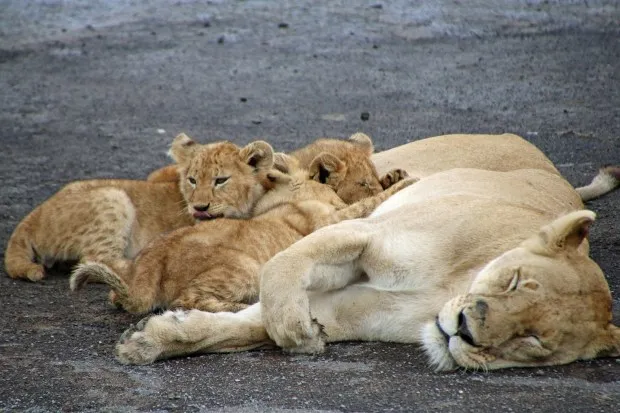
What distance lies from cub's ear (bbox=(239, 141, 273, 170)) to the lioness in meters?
1.57

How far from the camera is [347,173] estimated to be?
663 cm

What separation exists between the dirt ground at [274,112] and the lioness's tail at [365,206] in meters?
1.16

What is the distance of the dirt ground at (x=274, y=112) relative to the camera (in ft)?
14.4

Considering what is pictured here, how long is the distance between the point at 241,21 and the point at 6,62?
2783 mm

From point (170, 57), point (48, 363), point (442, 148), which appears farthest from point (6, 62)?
point (48, 363)

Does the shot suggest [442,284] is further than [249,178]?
No

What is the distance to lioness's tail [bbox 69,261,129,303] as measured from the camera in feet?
17.0

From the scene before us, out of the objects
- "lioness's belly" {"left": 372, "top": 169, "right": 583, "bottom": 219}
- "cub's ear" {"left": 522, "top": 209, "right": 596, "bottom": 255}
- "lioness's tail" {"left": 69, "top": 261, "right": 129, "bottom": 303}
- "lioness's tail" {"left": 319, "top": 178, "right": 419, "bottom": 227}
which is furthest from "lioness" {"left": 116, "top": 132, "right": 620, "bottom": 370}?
"lioness's tail" {"left": 319, "top": 178, "right": 419, "bottom": 227}

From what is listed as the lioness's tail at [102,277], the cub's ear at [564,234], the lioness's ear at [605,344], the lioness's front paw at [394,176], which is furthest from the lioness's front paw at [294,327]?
the lioness's front paw at [394,176]

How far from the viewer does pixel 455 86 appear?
35.0ft

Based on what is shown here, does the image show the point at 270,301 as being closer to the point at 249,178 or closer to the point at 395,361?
the point at 395,361

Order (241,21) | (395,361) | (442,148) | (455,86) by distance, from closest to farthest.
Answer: (395,361), (442,148), (455,86), (241,21)

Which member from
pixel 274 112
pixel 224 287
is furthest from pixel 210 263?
pixel 274 112

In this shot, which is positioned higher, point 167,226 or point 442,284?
→ point 442,284
